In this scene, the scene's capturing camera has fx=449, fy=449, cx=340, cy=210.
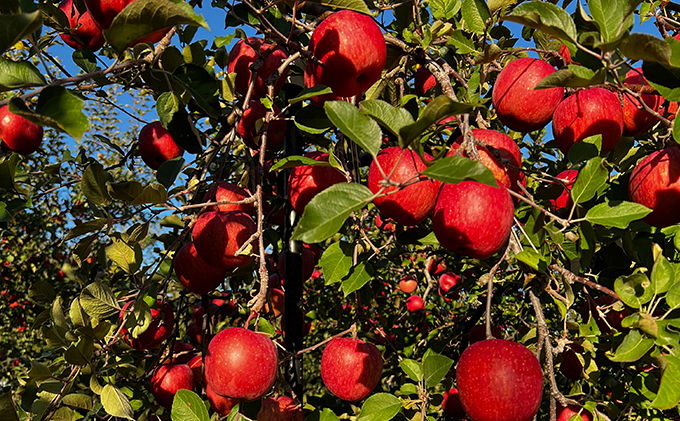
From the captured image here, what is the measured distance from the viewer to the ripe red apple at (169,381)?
155cm

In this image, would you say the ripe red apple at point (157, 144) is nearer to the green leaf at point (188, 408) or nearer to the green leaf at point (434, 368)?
the green leaf at point (188, 408)

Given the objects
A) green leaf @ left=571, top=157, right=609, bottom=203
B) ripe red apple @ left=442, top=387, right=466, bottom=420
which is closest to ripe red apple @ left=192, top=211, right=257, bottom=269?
green leaf @ left=571, top=157, right=609, bottom=203

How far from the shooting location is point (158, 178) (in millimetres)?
1282

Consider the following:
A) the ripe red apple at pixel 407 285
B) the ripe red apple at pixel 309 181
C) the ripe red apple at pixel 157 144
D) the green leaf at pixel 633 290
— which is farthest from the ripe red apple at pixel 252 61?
the ripe red apple at pixel 407 285

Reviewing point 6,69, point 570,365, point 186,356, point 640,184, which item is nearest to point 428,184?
point 640,184

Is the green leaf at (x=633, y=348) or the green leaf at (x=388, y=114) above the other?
the green leaf at (x=388, y=114)

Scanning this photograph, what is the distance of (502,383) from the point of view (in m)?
0.96

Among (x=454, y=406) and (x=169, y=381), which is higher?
(x=169, y=381)

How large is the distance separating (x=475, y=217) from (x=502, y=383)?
1.17 ft

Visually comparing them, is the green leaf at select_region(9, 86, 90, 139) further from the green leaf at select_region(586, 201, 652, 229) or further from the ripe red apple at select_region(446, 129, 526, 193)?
the green leaf at select_region(586, 201, 652, 229)

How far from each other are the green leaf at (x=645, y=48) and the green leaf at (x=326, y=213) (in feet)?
1.63

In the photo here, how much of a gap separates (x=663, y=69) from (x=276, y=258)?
1.55m

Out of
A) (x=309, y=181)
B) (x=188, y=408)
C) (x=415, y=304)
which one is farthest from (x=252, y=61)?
(x=415, y=304)

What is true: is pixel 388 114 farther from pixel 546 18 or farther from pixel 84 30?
pixel 84 30
